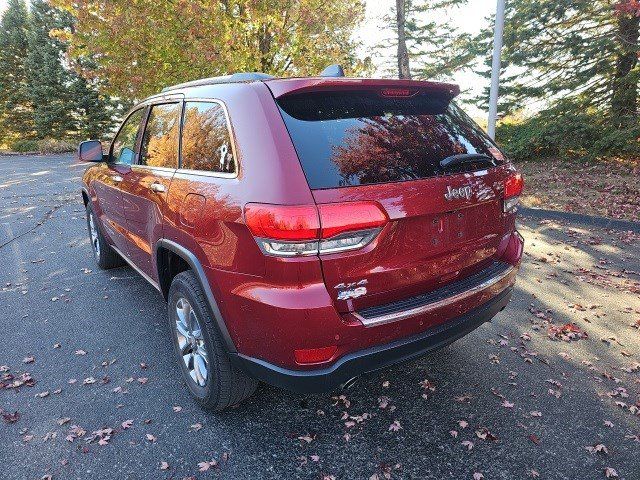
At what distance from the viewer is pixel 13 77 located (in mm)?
31125

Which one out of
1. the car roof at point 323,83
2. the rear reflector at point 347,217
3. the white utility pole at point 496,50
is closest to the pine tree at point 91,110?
the white utility pole at point 496,50

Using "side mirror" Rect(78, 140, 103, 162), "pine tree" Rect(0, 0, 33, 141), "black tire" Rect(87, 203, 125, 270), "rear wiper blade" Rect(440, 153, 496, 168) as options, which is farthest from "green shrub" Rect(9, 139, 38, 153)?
"rear wiper blade" Rect(440, 153, 496, 168)

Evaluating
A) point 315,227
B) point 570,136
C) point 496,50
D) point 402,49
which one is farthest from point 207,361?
point 402,49

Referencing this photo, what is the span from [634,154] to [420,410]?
36.9 ft

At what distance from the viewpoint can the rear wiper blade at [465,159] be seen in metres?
2.33

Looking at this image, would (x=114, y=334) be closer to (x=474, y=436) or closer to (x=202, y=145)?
(x=202, y=145)

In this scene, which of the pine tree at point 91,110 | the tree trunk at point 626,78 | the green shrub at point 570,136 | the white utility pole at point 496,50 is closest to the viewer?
the white utility pole at point 496,50

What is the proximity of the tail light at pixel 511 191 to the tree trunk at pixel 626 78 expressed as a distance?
10.8 metres

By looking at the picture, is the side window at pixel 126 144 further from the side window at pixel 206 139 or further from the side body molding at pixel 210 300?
the side body molding at pixel 210 300

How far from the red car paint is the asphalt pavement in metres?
0.68

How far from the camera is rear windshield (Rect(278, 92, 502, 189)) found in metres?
2.03

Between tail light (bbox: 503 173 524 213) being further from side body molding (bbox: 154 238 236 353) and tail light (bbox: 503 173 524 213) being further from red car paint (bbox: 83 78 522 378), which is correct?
side body molding (bbox: 154 238 236 353)

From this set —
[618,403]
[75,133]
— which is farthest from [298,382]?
[75,133]

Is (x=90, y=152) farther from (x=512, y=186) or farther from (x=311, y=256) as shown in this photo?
(x=512, y=186)
